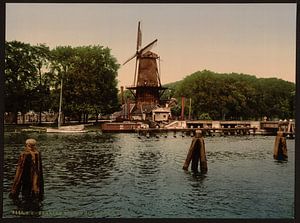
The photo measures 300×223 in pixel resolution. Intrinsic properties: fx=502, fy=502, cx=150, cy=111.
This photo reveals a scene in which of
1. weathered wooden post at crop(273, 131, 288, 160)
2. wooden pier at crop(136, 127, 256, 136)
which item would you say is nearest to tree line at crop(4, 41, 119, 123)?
wooden pier at crop(136, 127, 256, 136)

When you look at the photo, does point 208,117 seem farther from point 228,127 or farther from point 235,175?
point 235,175

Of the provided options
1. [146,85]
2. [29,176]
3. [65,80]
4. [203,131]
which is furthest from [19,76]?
[203,131]

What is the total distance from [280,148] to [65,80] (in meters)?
2.68

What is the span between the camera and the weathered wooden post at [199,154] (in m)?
5.99

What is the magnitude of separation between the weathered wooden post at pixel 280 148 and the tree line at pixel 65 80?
196cm

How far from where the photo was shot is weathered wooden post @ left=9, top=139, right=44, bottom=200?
18.0 feet

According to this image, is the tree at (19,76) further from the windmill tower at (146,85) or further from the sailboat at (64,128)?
the windmill tower at (146,85)

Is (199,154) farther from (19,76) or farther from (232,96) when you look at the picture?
(19,76)

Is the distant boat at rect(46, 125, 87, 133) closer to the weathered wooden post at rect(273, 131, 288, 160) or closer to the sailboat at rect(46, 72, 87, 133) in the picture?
the sailboat at rect(46, 72, 87, 133)

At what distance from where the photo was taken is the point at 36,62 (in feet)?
19.6

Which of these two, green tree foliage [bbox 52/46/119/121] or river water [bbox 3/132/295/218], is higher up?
green tree foliage [bbox 52/46/119/121]

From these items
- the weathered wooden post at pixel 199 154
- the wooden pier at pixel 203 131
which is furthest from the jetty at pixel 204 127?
the weathered wooden post at pixel 199 154

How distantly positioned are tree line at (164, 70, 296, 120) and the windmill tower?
0.16 m

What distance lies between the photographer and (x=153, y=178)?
5.78 metres
